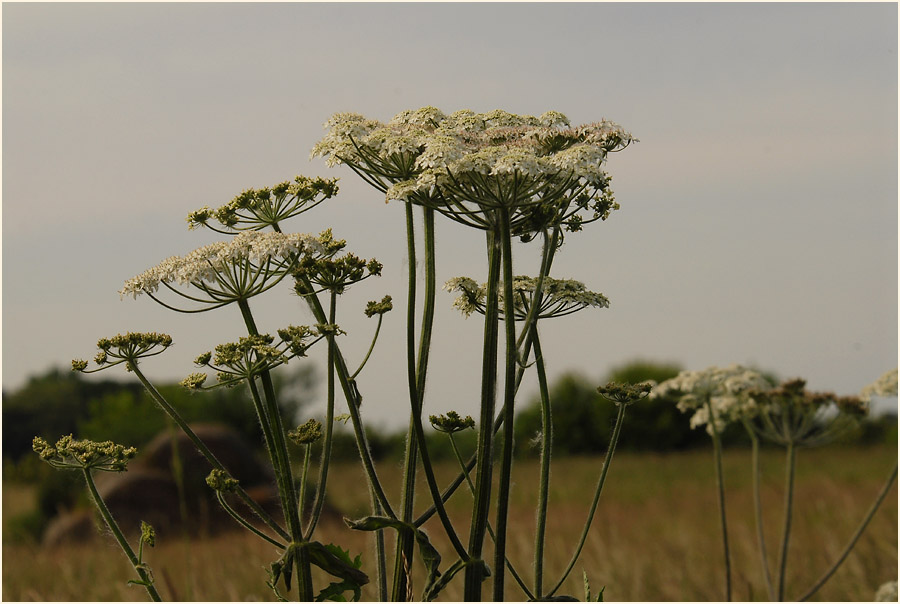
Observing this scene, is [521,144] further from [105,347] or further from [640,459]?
[640,459]

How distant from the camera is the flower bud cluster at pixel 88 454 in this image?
3205mm

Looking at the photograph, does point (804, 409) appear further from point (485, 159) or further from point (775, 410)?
point (485, 159)

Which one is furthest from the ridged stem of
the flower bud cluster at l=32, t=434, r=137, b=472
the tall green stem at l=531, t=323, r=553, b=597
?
the flower bud cluster at l=32, t=434, r=137, b=472

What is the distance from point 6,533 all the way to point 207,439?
16.3 ft

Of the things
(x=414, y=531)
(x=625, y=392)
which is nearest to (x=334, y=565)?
(x=414, y=531)

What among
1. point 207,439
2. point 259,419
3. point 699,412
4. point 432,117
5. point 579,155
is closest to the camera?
point 579,155

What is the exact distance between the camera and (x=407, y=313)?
3.22m

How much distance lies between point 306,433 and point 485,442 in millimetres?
696

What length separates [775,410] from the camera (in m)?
5.54

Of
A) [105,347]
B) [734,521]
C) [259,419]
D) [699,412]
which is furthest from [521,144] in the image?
[734,521]

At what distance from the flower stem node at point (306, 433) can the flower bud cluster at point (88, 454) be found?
0.58m

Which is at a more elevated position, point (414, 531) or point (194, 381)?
point (194, 381)

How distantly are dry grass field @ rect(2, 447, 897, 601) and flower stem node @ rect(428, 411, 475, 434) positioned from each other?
32 centimetres

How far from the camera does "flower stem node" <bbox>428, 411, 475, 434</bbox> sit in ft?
10.8
